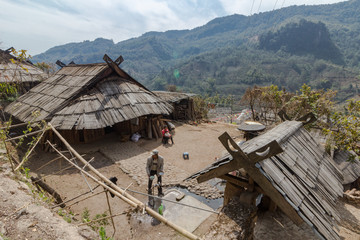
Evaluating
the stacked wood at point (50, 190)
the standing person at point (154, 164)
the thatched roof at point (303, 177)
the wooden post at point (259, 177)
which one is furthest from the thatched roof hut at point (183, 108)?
the wooden post at point (259, 177)

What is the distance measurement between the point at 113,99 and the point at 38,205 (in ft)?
27.1

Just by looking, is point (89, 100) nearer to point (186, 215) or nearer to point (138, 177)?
point (138, 177)

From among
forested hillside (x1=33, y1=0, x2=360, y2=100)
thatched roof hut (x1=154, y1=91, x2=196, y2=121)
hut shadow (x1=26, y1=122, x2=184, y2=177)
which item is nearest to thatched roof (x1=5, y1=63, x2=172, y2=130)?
hut shadow (x1=26, y1=122, x2=184, y2=177)

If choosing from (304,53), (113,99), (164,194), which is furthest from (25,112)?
(304,53)

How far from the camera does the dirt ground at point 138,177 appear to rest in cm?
377

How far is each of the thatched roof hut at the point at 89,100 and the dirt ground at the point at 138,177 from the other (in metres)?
1.79

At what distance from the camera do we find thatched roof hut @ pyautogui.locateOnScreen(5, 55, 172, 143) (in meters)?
9.52

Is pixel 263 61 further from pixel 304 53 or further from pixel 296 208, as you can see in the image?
pixel 296 208

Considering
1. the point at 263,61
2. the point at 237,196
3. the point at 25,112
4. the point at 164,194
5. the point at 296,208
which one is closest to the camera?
the point at 296,208

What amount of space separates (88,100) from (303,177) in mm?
10346

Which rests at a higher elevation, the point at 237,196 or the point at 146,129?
the point at 237,196

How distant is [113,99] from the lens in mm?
11125

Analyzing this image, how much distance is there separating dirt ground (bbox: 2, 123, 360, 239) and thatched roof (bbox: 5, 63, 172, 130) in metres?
1.84

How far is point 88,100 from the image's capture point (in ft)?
34.0
